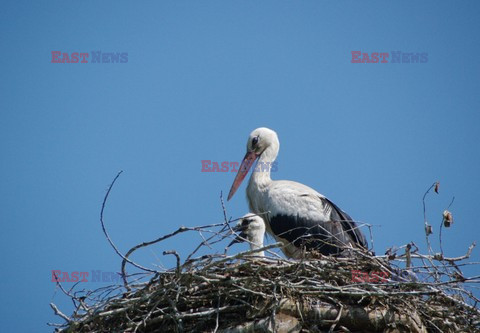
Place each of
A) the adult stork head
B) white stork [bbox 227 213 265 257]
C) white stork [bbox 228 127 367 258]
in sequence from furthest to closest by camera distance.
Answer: the adult stork head < white stork [bbox 228 127 367 258] < white stork [bbox 227 213 265 257]

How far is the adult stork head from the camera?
8.21 metres

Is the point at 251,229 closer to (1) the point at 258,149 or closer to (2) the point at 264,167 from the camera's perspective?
(2) the point at 264,167

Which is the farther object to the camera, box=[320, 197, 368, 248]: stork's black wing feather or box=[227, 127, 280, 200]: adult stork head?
box=[227, 127, 280, 200]: adult stork head

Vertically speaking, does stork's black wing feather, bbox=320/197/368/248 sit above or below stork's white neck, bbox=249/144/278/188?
below

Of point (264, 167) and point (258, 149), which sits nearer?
point (264, 167)

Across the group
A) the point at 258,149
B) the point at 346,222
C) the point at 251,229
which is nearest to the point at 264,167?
the point at 258,149

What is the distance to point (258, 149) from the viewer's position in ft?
27.3

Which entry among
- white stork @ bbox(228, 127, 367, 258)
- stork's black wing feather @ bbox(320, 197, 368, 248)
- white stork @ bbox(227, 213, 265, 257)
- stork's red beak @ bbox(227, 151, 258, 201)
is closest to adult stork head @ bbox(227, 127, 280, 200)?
stork's red beak @ bbox(227, 151, 258, 201)

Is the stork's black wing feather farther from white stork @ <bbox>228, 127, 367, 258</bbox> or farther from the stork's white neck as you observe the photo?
the stork's white neck

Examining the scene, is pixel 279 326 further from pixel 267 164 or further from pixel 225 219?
pixel 267 164

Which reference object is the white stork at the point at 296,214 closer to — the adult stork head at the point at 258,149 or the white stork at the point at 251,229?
the adult stork head at the point at 258,149

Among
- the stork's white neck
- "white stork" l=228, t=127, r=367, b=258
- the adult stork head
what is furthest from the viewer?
the adult stork head

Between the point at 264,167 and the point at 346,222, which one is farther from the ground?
the point at 264,167

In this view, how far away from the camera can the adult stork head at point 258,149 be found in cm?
821
